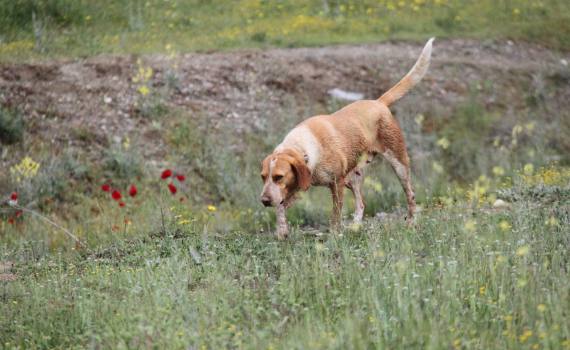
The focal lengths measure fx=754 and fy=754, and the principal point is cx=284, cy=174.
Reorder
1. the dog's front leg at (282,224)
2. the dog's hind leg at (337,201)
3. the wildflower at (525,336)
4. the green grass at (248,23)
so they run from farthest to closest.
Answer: the green grass at (248,23) < the dog's hind leg at (337,201) < the dog's front leg at (282,224) < the wildflower at (525,336)

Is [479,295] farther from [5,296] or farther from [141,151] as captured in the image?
[141,151]

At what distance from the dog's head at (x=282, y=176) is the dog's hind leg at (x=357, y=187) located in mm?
1353

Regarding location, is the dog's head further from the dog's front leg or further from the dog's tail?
the dog's tail

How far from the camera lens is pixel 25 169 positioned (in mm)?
10258

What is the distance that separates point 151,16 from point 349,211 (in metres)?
8.06

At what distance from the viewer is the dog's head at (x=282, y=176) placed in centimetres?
644

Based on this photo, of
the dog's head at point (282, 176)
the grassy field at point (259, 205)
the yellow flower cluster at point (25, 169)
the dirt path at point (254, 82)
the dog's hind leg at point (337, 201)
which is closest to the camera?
the grassy field at point (259, 205)

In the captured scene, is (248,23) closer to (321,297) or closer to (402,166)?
(402,166)

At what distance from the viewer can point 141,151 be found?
452 inches

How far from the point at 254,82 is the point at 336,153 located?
6618 millimetres

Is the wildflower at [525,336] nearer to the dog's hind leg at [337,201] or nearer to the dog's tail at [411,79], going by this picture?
the dog's hind leg at [337,201]

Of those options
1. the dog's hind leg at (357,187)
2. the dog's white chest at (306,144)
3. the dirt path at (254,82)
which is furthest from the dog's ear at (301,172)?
the dirt path at (254,82)

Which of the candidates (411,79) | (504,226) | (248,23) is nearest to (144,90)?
(248,23)

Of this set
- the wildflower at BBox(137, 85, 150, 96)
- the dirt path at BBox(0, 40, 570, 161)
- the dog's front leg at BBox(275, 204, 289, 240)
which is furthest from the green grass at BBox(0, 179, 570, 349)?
the wildflower at BBox(137, 85, 150, 96)
